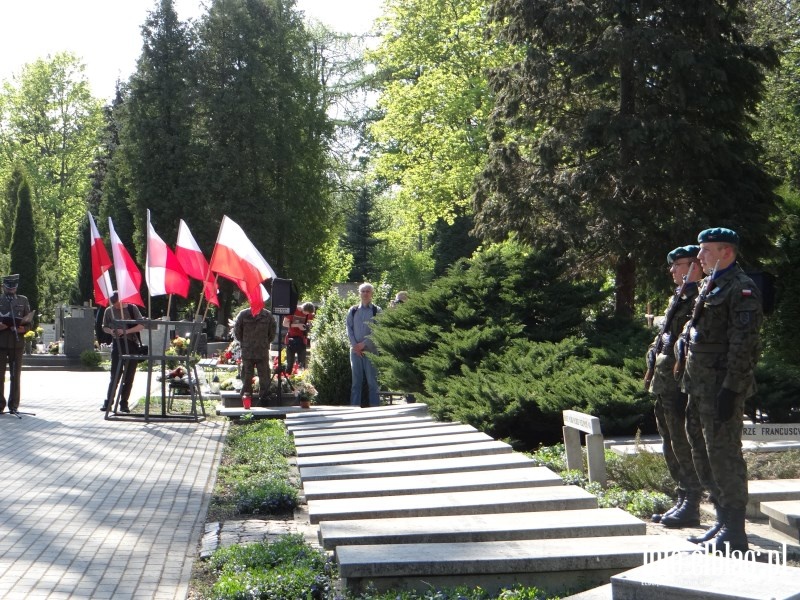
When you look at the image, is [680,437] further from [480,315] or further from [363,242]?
[363,242]

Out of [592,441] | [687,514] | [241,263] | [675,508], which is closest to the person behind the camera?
[687,514]

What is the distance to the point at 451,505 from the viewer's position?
720cm

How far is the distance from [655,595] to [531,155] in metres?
17.5

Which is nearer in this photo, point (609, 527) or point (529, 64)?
point (609, 527)

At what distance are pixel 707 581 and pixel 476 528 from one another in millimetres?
2427

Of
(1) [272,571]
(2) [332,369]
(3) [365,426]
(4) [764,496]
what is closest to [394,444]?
(3) [365,426]

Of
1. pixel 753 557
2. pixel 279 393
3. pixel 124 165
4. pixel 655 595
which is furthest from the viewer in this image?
pixel 124 165

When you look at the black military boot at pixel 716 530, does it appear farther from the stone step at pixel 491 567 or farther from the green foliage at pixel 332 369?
the green foliage at pixel 332 369

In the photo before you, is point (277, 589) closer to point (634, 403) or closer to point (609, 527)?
point (609, 527)

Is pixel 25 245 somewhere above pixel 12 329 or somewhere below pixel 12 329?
above

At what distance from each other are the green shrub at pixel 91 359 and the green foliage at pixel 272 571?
98.0 ft

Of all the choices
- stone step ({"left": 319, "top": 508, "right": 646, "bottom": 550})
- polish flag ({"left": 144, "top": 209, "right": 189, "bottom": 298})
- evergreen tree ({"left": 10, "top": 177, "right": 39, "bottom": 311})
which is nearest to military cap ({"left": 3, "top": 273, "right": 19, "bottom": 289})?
polish flag ({"left": 144, "top": 209, "right": 189, "bottom": 298})

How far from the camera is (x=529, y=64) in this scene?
20.7 metres

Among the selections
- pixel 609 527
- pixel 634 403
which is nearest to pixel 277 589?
pixel 609 527
